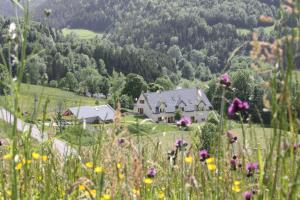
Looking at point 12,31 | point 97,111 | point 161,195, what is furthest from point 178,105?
point 12,31

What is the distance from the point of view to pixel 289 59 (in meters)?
1.43

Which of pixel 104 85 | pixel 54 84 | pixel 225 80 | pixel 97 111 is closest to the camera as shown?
pixel 225 80

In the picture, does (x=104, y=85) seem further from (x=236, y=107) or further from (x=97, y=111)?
(x=236, y=107)

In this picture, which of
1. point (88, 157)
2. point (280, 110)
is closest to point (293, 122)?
point (280, 110)

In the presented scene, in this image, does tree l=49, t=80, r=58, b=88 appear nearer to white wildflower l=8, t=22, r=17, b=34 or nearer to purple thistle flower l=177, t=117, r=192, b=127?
purple thistle flower l=177, t=117, r=192, b=127

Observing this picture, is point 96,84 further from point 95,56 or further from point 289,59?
point 289,59

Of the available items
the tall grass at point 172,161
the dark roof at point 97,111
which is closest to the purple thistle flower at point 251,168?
the tall grass at point 172,161

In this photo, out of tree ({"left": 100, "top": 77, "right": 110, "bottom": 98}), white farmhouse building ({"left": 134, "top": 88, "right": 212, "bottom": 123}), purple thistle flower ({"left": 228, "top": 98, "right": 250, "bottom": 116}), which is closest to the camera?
purple thistle flower ({"left": 228, "top": 98, "right": 250, "bottom": 116})

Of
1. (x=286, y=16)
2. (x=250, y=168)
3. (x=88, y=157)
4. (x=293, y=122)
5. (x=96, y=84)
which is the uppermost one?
(x=286, y=16)

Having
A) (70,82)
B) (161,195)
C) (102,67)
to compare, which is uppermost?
(161,195)

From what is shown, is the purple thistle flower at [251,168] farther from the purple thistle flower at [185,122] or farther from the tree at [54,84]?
the tree at [54,84]

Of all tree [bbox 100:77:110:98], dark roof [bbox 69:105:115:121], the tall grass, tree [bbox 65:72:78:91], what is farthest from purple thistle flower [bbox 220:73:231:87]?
tree [bbox 65:72:78:91]

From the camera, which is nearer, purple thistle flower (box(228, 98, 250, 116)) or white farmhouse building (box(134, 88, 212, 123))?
purple thistle flower (box(228, 98, 250, 116))

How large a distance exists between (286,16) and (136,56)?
158 metres
